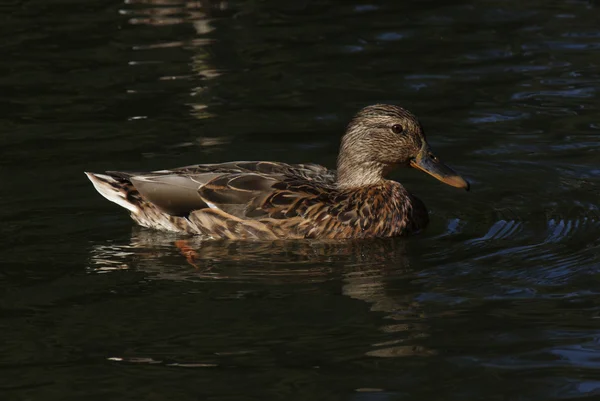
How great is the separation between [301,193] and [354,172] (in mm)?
625

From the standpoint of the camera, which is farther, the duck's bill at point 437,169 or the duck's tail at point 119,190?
the duck's tail at point 119,190

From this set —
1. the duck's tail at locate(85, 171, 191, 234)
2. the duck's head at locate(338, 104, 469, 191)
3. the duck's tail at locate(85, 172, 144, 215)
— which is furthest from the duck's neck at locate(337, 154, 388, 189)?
the duck's tail at locate(85, 172, 144, 215)

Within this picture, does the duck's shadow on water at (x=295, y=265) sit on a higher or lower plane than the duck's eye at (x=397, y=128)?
lower

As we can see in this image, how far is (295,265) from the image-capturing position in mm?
9570

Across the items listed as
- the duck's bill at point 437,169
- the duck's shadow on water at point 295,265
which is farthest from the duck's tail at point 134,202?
the duck's bill at point 437,169

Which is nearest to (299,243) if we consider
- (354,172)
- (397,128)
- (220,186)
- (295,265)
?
(295,265)

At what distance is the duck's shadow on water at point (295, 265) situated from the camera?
28.7ft

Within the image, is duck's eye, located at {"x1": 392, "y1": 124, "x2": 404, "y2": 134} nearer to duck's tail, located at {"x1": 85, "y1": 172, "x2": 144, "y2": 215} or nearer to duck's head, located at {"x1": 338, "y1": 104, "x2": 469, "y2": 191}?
duck's head, located at {"x1": 338, "y1": 104, "x2": 469, "y2": 191}

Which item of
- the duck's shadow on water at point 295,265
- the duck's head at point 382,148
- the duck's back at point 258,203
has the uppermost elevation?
the duck's head at point 382,148

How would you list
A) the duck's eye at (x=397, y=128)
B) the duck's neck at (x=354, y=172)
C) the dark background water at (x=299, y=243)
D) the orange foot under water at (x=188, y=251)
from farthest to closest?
1. the duck's neck at (x=354, y=172)
2. the duck's eye at (x=397, y=128)
3. the orange foot under water at (x=188, y=251)
4. the dark background water at (x=299, y=243)

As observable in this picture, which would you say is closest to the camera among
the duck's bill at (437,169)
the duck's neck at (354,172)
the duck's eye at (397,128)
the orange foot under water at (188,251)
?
the orange foot under water at (188,251)

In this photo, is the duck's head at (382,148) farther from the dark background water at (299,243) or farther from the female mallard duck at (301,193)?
the dark background water at (299,243)

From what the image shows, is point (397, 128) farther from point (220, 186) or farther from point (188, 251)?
point (188, 251)

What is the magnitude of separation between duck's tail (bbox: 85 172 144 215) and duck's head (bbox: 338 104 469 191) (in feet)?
5.47
